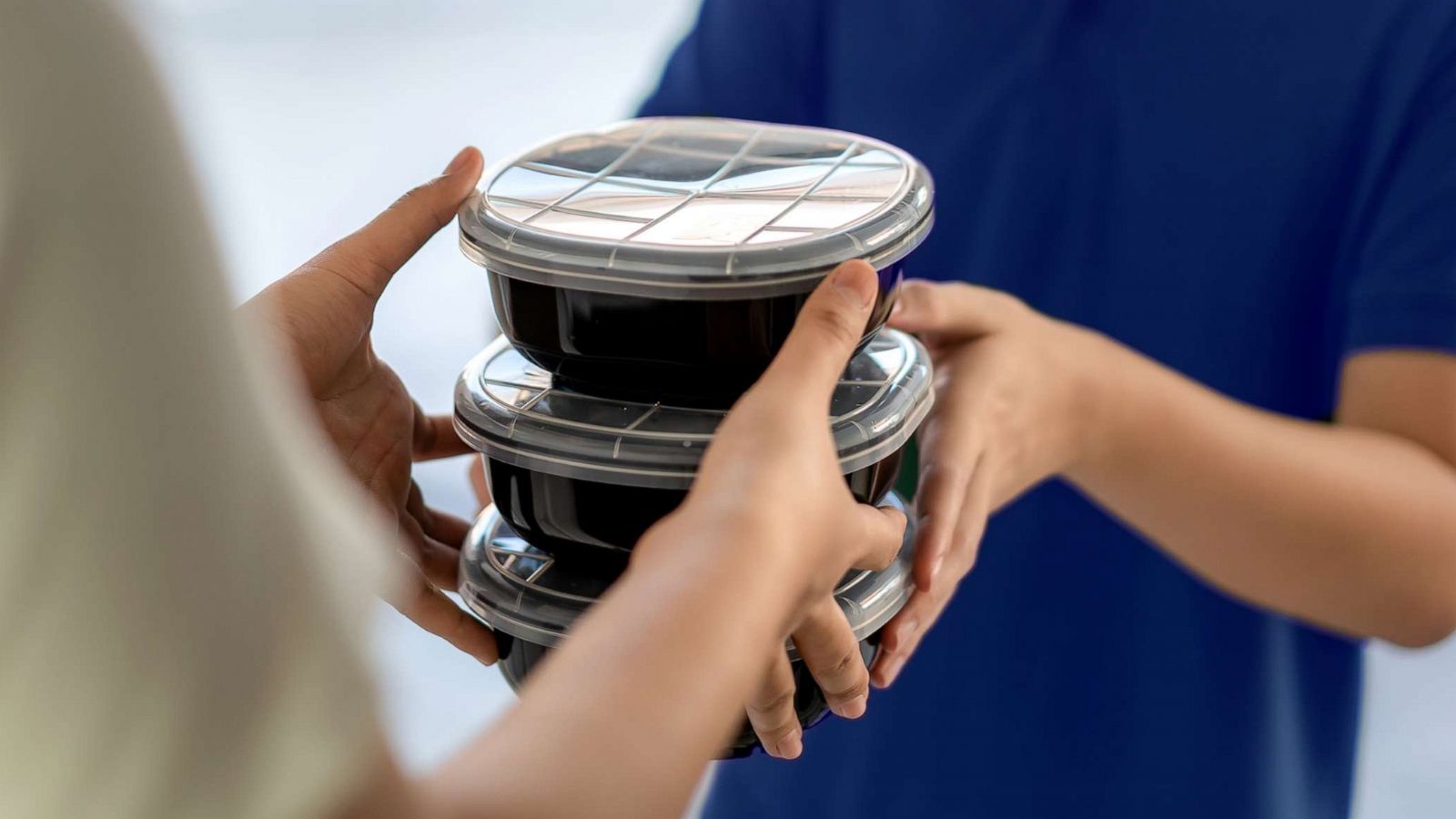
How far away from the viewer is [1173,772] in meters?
0.92

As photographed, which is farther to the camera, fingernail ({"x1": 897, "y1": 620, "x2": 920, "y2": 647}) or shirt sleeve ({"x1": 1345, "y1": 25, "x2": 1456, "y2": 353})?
shirt sleeve ({"x1": 1345, "y1": 25, "x2": 1456, "y2": 353})

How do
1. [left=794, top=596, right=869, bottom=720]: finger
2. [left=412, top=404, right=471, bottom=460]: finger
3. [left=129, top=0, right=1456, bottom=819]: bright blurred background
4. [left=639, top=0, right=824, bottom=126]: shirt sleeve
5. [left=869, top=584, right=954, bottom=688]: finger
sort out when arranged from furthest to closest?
[left=129, top=0, right=1456, bottom=819]: bright blurred background < [left=639, top=0, right=824, bottom=126]: shirt sleeve < [left=412, top=404, right=471, bottom=460]: finger < [left=869, top=584, right=954, bottom=688]: finger < [left=794, top=596, right=869, bottom=720]: finger

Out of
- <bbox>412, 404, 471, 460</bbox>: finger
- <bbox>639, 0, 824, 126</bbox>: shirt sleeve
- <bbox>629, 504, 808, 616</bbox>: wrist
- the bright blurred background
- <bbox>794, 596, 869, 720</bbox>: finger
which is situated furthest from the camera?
the bright blurred background

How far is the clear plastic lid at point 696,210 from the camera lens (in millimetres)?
525

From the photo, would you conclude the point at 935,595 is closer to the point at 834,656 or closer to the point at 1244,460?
the point at 834,656

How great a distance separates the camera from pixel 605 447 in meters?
0.54

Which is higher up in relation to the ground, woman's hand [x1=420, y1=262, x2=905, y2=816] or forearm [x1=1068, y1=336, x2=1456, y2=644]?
woman's hand [x1=420, y1=262, x2=905, y2=816]

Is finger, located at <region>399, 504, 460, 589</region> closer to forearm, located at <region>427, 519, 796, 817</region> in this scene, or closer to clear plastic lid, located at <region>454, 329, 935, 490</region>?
clear plastic lid, located at <region>454, 329, 935, 490</region>

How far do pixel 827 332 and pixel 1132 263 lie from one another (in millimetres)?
438

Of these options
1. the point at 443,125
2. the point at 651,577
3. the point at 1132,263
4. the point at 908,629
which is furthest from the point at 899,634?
the point at 443,125

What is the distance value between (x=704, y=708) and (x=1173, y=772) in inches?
25.9

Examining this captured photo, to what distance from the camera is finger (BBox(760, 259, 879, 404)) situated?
0.50m

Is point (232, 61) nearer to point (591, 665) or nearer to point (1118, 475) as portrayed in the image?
point (1118, 475)

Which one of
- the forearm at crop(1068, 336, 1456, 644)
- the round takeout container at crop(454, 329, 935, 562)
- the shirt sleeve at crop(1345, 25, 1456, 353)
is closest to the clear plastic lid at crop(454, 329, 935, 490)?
the round takeout container at crop(454, 329, 935, 562)
